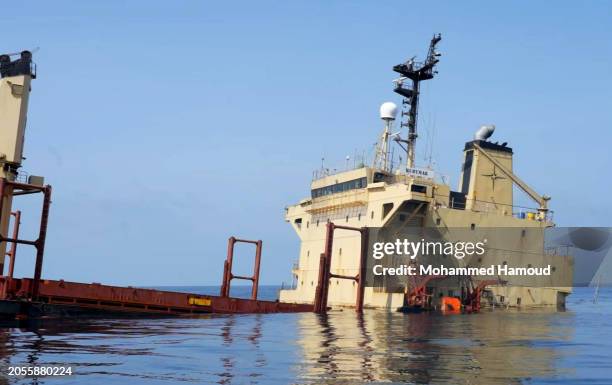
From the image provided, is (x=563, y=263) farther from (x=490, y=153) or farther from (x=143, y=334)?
(x=143, y=334)

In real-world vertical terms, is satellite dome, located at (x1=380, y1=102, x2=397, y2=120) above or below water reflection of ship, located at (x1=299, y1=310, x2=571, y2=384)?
above

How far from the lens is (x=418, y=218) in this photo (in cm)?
4466

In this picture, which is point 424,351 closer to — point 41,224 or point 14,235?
point 41,224

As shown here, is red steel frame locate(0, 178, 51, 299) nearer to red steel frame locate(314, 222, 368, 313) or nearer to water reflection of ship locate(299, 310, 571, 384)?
→ water reflection of ship locate(299, 310, 571, 384)

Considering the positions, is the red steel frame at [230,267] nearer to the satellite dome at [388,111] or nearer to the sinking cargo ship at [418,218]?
the sinking cargo ship at [418,218]

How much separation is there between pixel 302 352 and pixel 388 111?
106 ft

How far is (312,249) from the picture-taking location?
51.3m

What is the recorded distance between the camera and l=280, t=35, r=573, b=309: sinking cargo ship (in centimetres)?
4397

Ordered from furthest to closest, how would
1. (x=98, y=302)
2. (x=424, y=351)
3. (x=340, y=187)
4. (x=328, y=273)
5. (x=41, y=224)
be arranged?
(x=340, y=187) → (x=328, y=273) → (x=98, y=302) → (x=41, y=224) → (x=424, y=351)

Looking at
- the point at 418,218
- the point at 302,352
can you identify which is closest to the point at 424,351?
the point at 302,352

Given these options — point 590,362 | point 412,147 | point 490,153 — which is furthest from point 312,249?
point 590,362

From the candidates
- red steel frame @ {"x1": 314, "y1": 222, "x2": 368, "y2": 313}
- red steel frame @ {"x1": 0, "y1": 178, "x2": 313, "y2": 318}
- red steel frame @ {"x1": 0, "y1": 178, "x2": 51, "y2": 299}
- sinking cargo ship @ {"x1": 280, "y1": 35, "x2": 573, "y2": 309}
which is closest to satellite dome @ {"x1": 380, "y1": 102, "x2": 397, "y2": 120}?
sinking cargo ship @ {"x1": 280, "y1": 35, "x2": 573, "y2": 309}

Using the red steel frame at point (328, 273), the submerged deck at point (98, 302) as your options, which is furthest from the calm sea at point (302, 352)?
the red steel frame at point (328, 273)

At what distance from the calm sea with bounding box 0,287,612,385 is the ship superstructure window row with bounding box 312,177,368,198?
15926 millimetres
